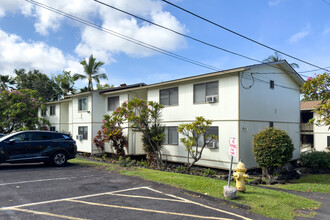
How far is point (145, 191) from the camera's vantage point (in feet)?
26.3

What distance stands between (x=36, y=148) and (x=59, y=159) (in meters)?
1.27

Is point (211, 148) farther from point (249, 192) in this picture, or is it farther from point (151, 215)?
point (151, 215)

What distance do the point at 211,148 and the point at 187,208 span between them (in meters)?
7.99

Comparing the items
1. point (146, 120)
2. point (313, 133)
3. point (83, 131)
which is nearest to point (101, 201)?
point (146, 120)

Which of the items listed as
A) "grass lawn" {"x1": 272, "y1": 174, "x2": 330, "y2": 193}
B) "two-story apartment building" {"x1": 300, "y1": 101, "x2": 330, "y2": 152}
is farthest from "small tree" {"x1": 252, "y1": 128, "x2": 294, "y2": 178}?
"two-story apartment building" {"x1": 300, "y1": 101, "x2": 330, "y2": 152}

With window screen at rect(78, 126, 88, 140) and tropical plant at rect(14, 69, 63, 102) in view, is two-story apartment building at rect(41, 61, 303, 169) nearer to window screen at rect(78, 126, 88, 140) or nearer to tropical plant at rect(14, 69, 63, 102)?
window screen at rect(78, 126, 88, 140)

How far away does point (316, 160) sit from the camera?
17.0 metres

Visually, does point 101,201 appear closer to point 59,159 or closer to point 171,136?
point 59,159

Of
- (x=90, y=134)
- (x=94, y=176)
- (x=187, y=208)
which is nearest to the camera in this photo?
(x=187, y=208)

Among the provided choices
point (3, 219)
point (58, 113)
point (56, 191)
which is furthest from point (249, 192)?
point (58, 113)

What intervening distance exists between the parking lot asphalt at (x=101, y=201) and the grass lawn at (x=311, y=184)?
5.35 metres

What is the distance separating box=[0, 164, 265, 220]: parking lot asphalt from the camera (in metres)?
5.89

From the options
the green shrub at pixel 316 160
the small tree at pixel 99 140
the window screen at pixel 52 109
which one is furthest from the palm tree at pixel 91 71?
the green shrub at pixel 316 160

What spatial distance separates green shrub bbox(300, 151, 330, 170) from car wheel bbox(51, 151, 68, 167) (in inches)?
594
